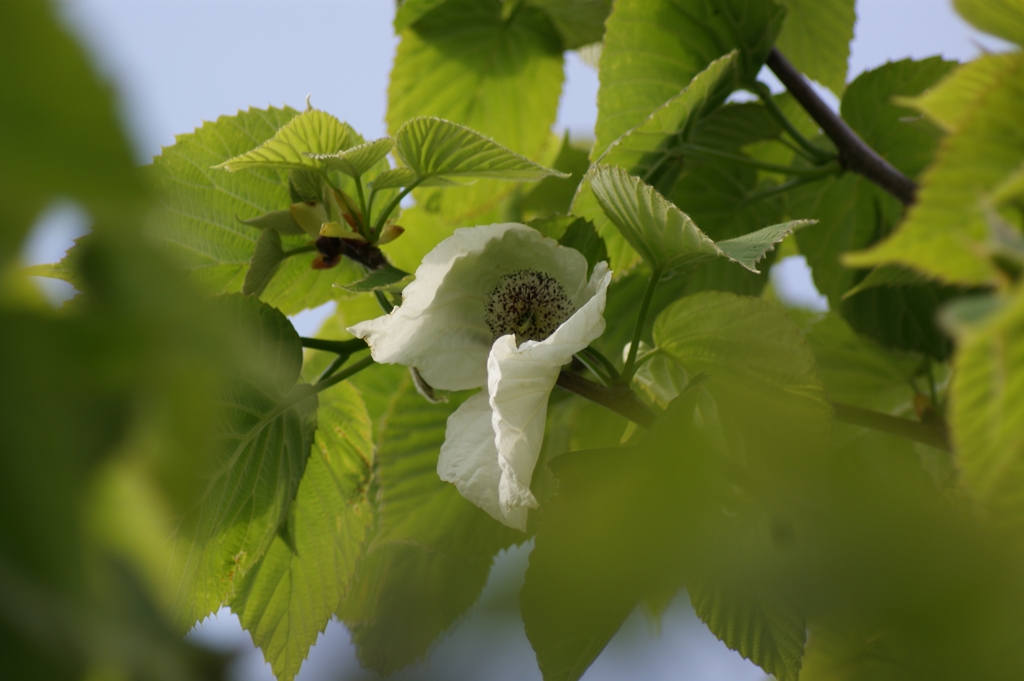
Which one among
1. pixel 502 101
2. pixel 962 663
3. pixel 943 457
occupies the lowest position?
pixel 943 457

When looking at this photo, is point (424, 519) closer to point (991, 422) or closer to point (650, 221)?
point (650, 221)

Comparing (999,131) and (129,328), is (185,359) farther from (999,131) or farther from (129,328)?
(999,131)

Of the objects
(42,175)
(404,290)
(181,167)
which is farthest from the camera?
(181,167)

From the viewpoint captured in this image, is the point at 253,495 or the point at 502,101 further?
the point at 502,101

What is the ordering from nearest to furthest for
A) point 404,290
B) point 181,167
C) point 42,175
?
1. point 42,175
2. point 404,290
3. point 181,167

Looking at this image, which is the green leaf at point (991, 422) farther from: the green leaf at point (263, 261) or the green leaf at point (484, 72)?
the green leaf at point (484, 72)

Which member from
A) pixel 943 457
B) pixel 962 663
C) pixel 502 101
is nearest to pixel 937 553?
pixel 962 663

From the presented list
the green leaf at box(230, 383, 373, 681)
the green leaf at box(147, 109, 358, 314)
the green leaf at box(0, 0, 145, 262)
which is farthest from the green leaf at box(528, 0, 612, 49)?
the green leaf at box(0, 0, 145, 262)

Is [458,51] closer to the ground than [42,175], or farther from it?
closer to the ground
